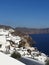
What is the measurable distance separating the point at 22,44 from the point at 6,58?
133 feet

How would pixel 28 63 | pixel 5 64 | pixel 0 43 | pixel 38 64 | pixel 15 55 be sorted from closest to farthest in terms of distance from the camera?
1. pixel 5 64
2. pixel 38 64
3. pixel 28 63
4. pixel 15 55
5. pixel 0 43

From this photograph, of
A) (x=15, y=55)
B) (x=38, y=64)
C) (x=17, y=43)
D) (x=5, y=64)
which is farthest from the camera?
(x=17, y=43)

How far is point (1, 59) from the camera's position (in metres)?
11.8

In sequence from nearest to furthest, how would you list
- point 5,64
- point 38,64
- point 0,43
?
point 5,64, point 38,64, point 0,43

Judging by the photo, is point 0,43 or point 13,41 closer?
point 0,43

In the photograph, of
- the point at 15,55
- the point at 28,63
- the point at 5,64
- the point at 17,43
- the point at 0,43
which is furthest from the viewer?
the point at 17,43

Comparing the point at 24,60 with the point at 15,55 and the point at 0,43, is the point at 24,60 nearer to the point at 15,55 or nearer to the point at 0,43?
the point at 15,55

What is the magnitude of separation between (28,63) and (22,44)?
36.7 m

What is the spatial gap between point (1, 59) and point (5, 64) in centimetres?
64

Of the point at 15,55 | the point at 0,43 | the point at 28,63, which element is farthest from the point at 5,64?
the point at 0,43

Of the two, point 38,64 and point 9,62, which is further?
point 38,64

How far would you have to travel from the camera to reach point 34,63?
15211 mm

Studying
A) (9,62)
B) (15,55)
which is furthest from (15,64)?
(15,55)

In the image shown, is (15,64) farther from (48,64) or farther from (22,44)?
(22,44)
